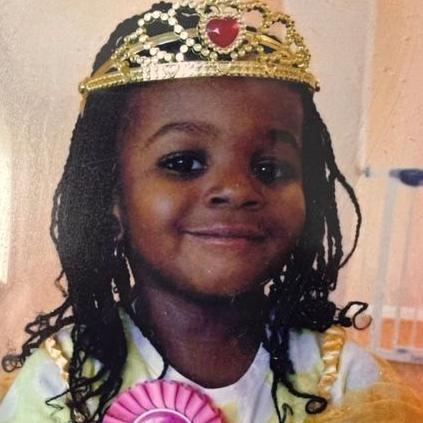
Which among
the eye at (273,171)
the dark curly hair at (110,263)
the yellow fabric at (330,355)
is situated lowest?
the yellow fabric at (330,355)

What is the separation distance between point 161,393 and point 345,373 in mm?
162

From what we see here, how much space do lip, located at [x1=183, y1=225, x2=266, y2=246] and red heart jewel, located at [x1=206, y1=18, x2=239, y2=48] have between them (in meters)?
0.14

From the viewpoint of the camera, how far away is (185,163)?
0.58 metres

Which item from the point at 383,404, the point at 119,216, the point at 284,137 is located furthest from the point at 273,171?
the point at 383,404

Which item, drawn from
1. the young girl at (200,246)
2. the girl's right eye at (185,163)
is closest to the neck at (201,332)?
the young girl at (200,246)

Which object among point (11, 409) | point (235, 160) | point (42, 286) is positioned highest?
point (235, 160)

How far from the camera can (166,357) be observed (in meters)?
0.62

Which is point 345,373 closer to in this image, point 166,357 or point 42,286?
point 166,357

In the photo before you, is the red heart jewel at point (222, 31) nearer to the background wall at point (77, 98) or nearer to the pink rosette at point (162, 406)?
the background wall at point (77, 98)

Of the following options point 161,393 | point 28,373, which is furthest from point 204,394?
point 28,373

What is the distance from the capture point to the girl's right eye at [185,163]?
22.6 inches

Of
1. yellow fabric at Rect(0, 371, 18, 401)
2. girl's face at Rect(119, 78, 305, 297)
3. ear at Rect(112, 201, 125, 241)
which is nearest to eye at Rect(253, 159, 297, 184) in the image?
girl's face at Rect(119, 78, 305, 297)

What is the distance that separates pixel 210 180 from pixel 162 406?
19cm

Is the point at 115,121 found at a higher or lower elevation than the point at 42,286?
higher
